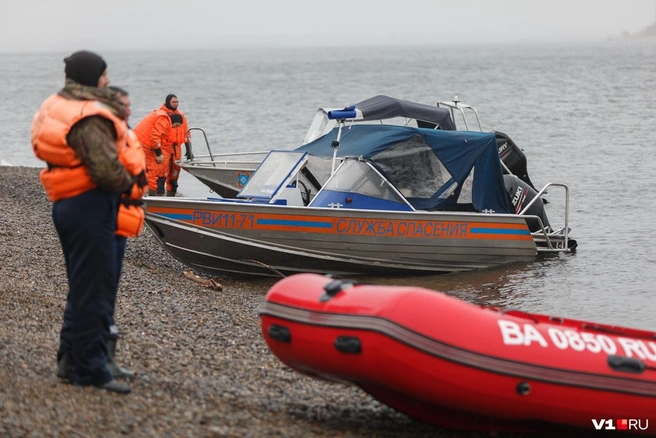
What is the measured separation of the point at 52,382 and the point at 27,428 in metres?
0.77

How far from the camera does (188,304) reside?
30.8ft

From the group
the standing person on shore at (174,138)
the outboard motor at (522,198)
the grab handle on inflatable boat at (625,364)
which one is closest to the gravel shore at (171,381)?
the grab handle on inflatable boat at (625,364)

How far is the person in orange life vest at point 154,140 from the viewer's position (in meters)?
14.0

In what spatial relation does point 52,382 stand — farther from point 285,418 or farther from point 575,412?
point 575,412

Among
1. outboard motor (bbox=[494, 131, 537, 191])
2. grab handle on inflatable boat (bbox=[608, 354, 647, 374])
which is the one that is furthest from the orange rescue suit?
outboard motor (bbox=[494, 131, 537, 191])

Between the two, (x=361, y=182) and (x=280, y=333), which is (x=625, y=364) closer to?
(x=280, y=333)

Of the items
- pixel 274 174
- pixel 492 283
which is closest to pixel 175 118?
pixel 274 174

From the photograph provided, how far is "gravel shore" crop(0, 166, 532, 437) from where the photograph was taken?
4852 mm

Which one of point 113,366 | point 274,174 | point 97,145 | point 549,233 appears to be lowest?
point 549,233

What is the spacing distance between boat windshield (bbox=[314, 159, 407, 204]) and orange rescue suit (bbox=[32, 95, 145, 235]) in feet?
20.4

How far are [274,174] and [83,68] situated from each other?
652 cm

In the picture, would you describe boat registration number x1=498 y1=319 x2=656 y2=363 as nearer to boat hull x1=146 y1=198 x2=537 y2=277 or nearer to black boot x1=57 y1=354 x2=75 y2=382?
black boot x1=57 y1=354 x2=75 y2=382

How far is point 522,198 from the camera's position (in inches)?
500

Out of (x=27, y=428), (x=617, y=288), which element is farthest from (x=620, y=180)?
(x=27, y=428)
